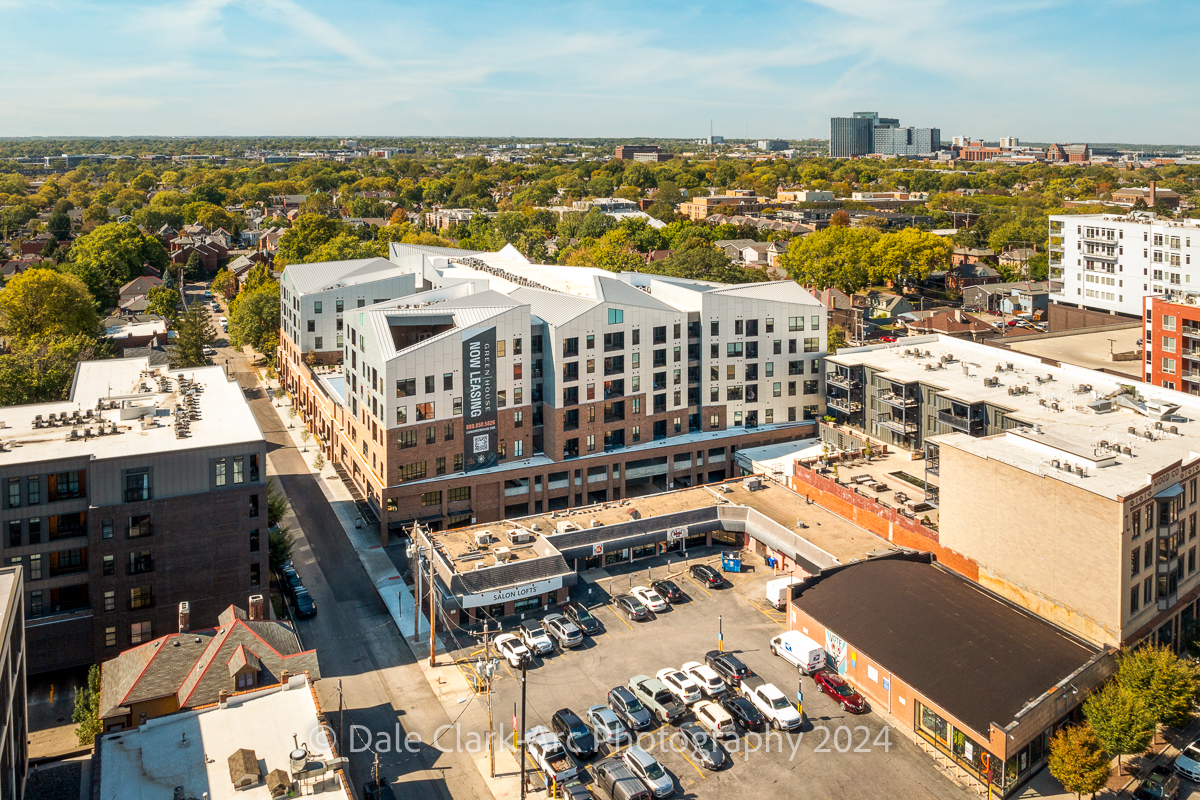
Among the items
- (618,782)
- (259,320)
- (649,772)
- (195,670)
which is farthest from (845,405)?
(259,320)

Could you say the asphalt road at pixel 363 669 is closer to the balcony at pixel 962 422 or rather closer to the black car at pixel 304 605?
the black car at pixel 304 605

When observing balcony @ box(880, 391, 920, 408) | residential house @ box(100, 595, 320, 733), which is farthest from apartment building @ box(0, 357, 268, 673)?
balcony @ box(880, 391, 920, 408)

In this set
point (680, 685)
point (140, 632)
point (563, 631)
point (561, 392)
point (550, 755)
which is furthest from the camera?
point (561, 392)

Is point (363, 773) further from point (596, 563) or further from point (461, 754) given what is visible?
point (596, 563)

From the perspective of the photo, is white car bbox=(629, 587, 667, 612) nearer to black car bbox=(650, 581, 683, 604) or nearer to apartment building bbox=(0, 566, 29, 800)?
black car bbox=(650, 581, 683, 604)

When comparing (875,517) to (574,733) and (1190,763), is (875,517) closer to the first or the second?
(1190,763)

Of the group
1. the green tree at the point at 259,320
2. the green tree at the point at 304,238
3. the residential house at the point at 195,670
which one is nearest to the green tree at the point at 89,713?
the residential house at the point at 195,670
